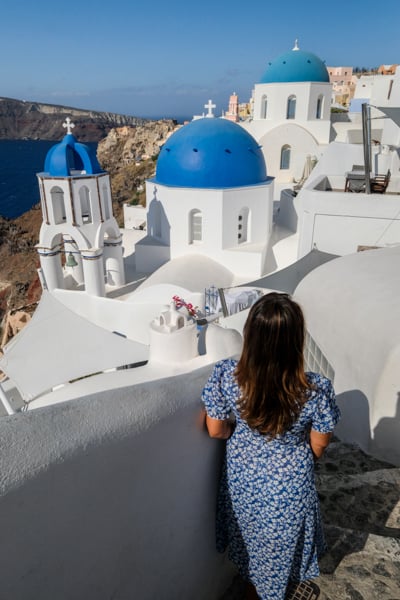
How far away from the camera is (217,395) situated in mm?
2057

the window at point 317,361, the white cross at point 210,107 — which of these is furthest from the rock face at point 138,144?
the window at point 317,361

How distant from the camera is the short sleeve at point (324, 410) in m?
1.95

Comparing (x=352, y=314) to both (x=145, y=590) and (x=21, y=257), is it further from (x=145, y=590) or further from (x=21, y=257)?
A: (x=21, y=257)

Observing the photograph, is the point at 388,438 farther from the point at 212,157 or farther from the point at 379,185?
the point at 212,157

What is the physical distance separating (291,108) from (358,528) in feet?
72.1

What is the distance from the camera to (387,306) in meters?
3.81

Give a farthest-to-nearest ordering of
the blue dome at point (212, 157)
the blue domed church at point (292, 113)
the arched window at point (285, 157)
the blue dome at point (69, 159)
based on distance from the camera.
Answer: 1. the arched window at point (285, 157)
2. the blue domed church at point (292, 113)
3. the blue dome at point (212, 157)
4. the blue dome at point (69, 159)

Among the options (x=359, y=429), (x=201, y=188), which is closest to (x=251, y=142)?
(x=201, y=188)

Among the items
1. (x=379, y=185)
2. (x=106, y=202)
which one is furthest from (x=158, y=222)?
(x=379, y=185)

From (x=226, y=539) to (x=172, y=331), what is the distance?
7.84ft

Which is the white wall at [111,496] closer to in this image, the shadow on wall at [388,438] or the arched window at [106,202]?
the shadow on wall at [388,438]

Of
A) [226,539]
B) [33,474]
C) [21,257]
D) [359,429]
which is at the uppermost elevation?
[33,474]

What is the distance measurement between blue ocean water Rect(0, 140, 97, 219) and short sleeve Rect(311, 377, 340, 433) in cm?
4408

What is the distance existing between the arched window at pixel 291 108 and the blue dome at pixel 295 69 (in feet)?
2.77
